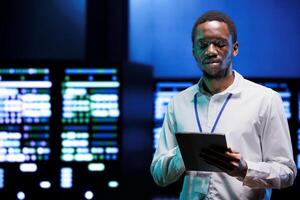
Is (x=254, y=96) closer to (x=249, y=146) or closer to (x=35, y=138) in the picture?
(x=249, y=146)

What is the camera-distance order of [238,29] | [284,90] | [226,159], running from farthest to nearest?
[238,29], [284,90], [226,159]

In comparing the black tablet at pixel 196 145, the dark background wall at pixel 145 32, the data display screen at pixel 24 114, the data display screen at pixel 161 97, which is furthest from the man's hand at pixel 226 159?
the dark background wall at pixel 145 32

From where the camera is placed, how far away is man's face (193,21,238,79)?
210 cm

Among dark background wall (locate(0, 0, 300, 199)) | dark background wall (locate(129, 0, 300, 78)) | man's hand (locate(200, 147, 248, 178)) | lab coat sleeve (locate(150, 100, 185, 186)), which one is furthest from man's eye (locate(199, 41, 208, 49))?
dark background wall (locate(129, 0, 300, 78))

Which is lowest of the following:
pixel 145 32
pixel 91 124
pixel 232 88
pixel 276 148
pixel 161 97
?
pixel 91 124

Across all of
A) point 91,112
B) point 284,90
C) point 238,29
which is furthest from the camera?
point 238,29

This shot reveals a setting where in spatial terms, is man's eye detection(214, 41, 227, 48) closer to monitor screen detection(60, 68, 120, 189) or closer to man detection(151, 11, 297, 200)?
man detection(151, 11, 297, 200)

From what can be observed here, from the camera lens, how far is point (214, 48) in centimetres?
210

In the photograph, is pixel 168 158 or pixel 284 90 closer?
pixel 168 158

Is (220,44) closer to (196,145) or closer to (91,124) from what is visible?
(196,145)

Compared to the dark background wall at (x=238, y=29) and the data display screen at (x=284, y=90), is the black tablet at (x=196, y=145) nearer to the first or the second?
the data display screen at (x=284, y=90)

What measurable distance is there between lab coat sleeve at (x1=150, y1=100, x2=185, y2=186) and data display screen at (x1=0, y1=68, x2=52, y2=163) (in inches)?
79.2

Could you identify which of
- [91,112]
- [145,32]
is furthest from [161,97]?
[145,32]

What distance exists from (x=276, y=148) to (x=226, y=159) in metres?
0.27
